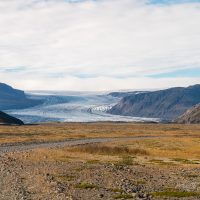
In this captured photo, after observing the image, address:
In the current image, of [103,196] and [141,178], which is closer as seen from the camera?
[103,196]

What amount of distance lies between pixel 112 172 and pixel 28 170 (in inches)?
286

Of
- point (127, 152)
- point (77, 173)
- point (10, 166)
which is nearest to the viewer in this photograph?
point (77, 173)

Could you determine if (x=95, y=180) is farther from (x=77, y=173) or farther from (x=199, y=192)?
(x=199, y=192)

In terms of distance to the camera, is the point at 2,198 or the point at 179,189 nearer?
the point at 2,198

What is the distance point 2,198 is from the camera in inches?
1011

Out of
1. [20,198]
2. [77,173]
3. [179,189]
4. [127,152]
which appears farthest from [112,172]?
[127,152]

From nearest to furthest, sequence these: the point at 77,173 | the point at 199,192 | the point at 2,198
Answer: the point at 2,198
the point at 199,192
the point at 77,173

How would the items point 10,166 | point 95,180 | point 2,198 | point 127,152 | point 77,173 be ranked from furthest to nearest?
point 127,152 < point 10,166 < point 77,173 < point 95,180 < point 2,198

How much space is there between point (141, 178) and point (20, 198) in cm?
1263

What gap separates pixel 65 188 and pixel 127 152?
41257 millimetres

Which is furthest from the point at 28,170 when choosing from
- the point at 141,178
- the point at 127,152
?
the point at 127,152

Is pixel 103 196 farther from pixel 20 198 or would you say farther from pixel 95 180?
pixel 95 180

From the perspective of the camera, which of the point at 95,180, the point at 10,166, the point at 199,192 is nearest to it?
the point at 199,192

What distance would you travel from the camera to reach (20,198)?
2577 cm
